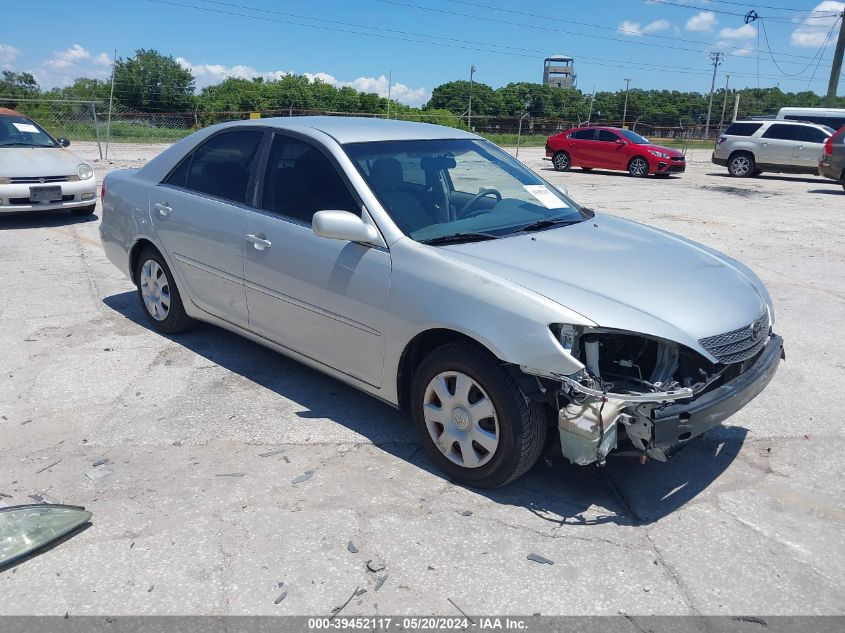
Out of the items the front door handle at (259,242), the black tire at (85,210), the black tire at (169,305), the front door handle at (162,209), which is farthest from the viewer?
the black tire at (85,210)

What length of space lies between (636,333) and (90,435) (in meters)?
3.02

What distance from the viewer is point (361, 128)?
4438 millimetres

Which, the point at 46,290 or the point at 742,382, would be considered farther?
the point at 46,290

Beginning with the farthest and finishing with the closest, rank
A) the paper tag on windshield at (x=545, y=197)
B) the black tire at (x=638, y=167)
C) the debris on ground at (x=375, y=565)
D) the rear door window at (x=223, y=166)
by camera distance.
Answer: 1. the black tire at (x=638, y=167)
2. the rear door window at (x=223, y=166)
3. the paper tag on windshield at (x=545, y=197)
4. the debris on ground at (x=375, y=565)

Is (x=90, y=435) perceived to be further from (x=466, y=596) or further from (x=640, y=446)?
(x=640, y=446)

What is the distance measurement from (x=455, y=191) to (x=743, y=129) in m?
21.1

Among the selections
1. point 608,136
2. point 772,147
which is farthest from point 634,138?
point 772,147

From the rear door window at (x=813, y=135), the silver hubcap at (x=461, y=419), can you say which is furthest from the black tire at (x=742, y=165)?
the silver hubcap at (x=461, y=419)

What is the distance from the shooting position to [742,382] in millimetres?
3307

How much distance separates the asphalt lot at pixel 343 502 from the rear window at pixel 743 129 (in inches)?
740

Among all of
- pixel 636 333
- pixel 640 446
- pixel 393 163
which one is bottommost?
pixel 640 446

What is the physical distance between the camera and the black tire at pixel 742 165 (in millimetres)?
22000

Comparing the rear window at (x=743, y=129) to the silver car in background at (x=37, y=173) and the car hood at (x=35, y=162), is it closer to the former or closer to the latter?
the silver car in background at (x=37, y=173)

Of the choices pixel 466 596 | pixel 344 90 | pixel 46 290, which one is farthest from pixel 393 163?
pixel 344 90
